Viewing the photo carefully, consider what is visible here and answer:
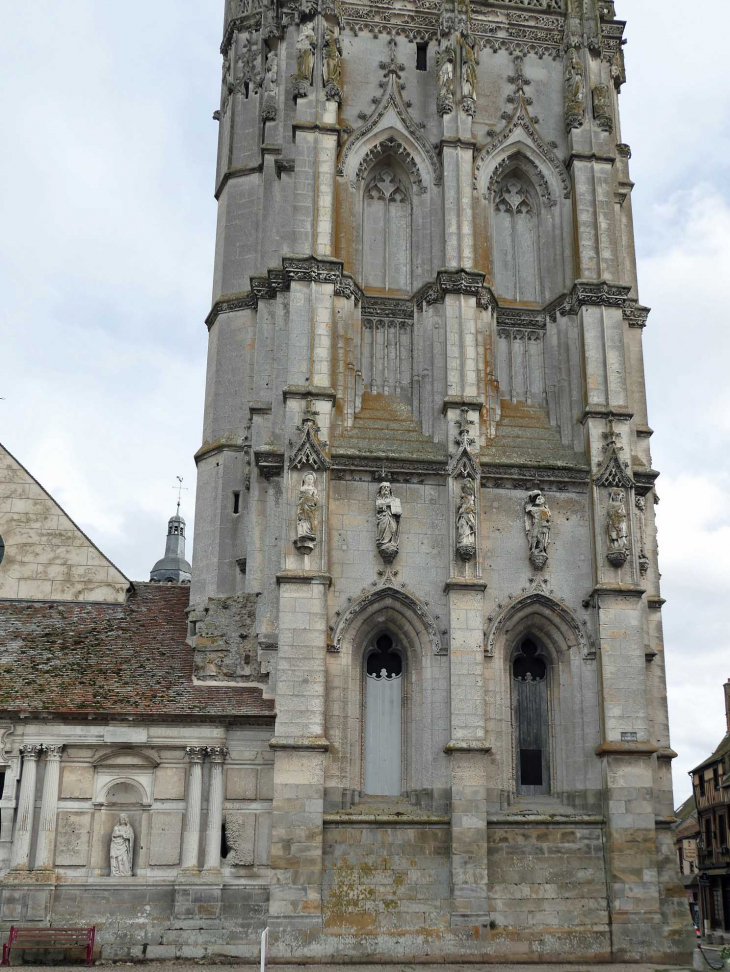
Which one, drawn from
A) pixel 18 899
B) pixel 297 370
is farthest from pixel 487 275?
pixel 18 899

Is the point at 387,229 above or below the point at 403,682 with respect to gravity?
above

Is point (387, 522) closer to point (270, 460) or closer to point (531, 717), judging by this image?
point (270, 460)

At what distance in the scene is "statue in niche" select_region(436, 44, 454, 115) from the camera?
25328mm

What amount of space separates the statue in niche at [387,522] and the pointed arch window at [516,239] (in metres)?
6.27

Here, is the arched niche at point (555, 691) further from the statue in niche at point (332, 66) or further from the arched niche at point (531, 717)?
the statue in niche at point (332, 66)

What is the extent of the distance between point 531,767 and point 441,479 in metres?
6.08

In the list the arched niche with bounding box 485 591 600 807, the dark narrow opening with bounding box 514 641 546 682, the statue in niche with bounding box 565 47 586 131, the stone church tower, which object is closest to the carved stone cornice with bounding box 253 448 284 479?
the stone church tower

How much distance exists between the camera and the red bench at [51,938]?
62.1ft

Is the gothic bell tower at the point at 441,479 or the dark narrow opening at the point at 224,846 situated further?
the dark narrow opening at the point at 224,846

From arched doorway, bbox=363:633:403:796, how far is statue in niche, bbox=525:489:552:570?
3405 mm

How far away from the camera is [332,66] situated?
25203 mm

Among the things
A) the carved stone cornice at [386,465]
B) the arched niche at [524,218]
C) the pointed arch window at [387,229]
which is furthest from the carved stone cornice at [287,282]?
the carved stone cornice at [386,465]

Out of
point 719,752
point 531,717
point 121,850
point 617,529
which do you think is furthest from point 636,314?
point 719,752

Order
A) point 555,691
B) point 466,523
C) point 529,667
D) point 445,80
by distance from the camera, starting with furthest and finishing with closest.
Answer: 1. point 445,80
2. point 529,667
3. point 555,691
4. point 466,523
